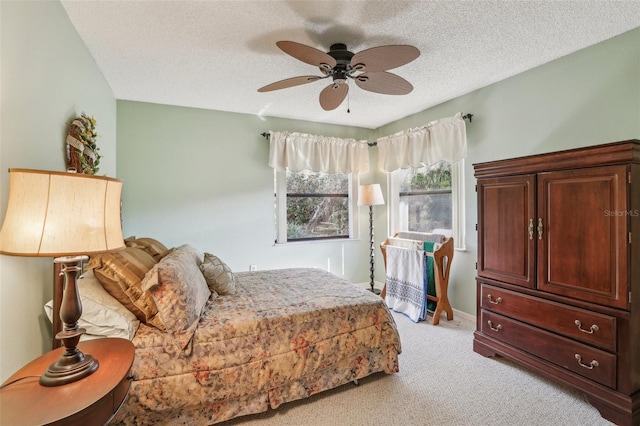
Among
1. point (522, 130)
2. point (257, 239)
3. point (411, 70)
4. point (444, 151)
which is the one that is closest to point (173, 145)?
point (257, 239)

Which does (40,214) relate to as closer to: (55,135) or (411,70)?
(55,135)

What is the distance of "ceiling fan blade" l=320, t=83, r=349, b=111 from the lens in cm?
233

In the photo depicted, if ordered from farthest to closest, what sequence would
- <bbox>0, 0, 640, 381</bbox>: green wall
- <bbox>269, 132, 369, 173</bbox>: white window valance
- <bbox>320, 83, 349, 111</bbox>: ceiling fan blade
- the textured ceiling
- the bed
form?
1. <bbox>269, 132, 369, 173</bbox>: white window valance
2. <bbox>320, 83, 349, 111</bbox>: ceiling fan blade
3. the textured ceiling
4. the bed
5. <bbox>0, 0, 640, 381</bbox>: green wall

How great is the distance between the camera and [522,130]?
2898 millimetres

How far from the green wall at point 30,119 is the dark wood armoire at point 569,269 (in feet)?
9.92

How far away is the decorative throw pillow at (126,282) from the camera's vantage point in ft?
5.62

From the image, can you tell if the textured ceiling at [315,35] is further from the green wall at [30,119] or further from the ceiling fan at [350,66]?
the green wall at [30,119]

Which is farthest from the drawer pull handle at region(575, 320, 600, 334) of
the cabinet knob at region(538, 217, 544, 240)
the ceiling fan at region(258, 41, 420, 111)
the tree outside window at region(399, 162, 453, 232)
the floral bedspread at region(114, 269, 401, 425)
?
the ceiling fan at region(258, 41, 420, 111)

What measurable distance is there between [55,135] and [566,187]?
323cm

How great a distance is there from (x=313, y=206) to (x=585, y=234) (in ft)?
10.3

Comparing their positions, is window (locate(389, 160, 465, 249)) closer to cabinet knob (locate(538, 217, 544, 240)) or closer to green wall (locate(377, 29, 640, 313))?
green wall (locate(377, 29, 640, 313))

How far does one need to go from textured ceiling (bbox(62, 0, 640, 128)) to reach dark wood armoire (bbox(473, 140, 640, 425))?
0.91m

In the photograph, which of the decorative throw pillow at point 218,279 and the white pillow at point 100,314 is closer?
the white pillow at point 100,314

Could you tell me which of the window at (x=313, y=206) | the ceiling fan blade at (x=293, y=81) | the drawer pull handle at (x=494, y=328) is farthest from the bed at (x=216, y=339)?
the window at (x=313, y=206)
